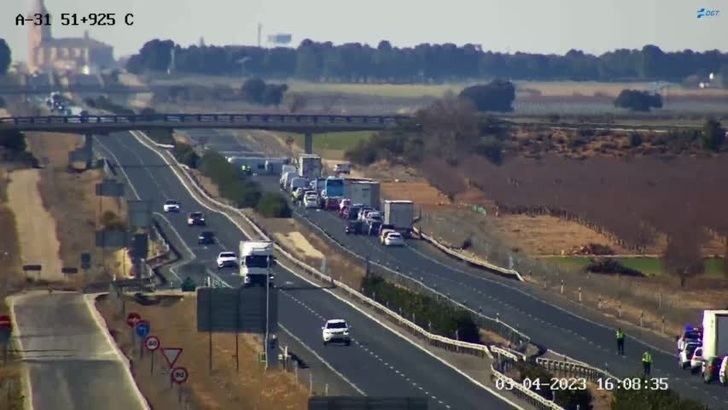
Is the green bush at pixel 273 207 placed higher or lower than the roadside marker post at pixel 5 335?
lower

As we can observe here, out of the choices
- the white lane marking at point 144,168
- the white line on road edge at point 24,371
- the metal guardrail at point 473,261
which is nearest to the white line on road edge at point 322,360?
the white line on road edge at point 24,371

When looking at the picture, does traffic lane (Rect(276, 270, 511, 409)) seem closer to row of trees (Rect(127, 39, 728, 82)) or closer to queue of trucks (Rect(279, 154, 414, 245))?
queue of trucks (Rect(279, 154, 414, 245))

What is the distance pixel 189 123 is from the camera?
93562 millimetres

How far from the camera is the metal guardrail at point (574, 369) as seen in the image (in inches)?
1310

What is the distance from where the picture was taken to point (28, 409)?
31.5m

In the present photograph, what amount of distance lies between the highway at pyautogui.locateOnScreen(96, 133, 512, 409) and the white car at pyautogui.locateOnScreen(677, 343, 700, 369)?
3339 mm

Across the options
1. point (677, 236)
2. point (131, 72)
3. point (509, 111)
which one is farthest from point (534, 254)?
point (131, 72)

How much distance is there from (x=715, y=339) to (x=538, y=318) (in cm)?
1048

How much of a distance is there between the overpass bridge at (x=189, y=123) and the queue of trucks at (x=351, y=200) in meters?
3.07

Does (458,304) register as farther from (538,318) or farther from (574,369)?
(574,369)

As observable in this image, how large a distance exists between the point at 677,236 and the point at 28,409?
92.0 feet

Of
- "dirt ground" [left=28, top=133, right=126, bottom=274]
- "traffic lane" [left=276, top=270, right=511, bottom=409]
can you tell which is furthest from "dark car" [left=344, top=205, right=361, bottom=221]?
"traffic lane" [left=276, top=270, right=511, bottom=409]

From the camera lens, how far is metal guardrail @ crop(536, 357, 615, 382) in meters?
33.3

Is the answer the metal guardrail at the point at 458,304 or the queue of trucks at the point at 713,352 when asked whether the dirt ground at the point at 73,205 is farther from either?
the queue of trucks at the point at 713,352
